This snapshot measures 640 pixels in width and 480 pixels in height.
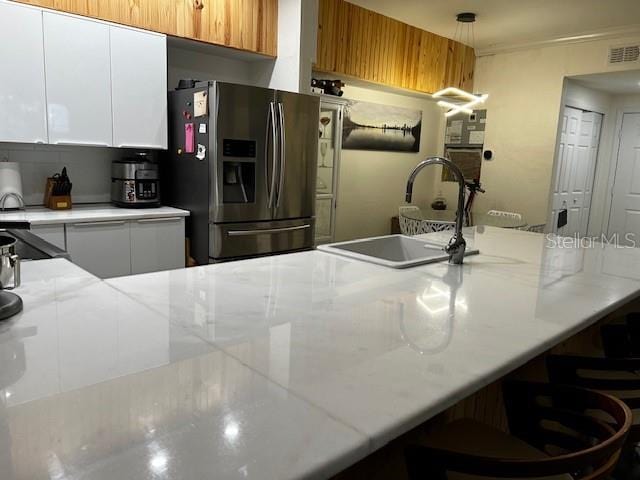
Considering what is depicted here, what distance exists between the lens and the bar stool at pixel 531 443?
87 cm

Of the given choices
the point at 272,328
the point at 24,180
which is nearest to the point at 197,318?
the point at 272,328

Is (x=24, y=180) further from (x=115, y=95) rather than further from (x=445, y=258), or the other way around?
(x=445, y=258)

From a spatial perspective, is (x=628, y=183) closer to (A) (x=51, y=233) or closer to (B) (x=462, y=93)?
(B) (x=462, y=93)

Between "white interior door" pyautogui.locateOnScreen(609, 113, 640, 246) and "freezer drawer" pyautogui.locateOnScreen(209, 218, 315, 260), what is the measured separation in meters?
4.81

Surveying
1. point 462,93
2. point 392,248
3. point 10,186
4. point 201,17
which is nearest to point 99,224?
point 10,186

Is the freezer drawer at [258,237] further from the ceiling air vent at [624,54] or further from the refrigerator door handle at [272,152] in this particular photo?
the ceiling air vent at [624,54]

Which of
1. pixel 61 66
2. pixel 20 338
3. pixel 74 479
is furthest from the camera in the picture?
pixel 61 66

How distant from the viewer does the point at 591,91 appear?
612 cm

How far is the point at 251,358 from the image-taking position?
1.02 metres

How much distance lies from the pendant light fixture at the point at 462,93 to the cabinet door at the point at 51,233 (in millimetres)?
2896

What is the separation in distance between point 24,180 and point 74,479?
324 cm

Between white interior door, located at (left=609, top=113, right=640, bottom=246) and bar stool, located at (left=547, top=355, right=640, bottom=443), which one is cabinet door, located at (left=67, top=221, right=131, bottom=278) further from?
white interior door, located at (left=609, top=113, right=640, bottom=246)

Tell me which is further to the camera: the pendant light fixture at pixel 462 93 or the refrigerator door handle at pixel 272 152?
the pendant light fixture at pixel 462 93

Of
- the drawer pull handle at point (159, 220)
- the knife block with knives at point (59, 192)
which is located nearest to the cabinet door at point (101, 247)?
the drawer pull handle at point (159, 220)
